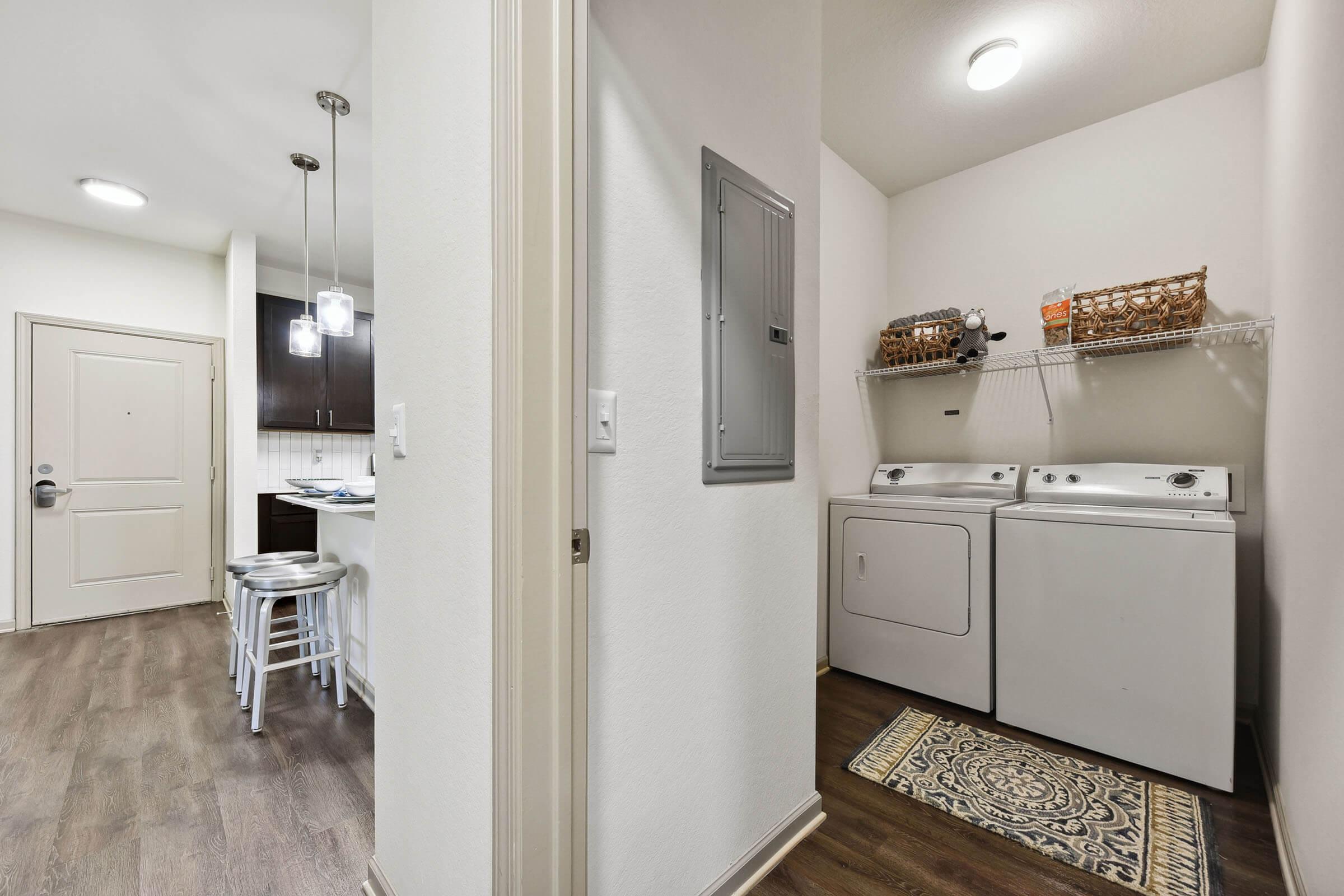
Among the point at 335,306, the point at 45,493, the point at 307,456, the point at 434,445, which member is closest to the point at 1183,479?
the point at 434,445

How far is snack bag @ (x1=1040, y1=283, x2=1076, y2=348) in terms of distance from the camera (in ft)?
7.50

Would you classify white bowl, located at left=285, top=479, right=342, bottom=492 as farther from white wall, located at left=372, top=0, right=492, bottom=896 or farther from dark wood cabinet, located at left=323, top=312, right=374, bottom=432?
white wall, located at left=372, top=0, right=492, bottom=896

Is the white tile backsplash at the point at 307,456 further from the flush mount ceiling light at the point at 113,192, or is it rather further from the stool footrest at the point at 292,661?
the stool footrest at the point at 292,661

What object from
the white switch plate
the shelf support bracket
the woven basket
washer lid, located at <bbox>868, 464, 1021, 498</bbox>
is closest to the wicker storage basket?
the shelf support bracket

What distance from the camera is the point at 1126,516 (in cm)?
182

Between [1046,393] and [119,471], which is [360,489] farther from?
[1046,393]

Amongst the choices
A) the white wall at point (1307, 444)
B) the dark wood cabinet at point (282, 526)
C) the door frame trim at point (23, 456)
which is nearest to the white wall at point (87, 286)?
the door frame trim at point (23, 456)

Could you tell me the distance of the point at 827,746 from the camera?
6.43 feet

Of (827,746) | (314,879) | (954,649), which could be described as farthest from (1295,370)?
(314,879)

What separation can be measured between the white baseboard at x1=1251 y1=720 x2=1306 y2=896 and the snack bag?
1.57 meters

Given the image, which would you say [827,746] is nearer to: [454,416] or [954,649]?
[954,649]

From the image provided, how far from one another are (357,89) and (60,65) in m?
0.99

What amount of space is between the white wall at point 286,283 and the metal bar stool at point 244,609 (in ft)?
6.97

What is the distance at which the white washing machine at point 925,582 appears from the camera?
7.07 feet
